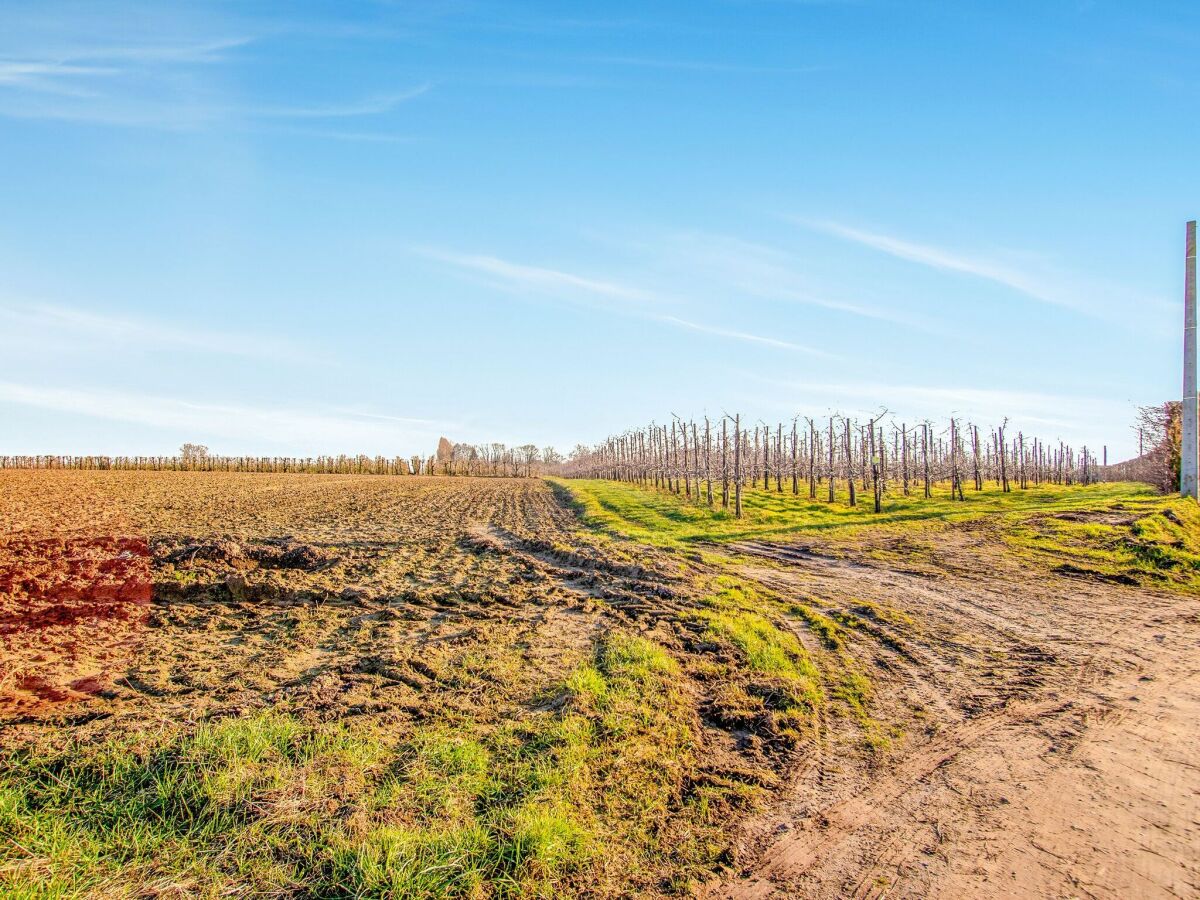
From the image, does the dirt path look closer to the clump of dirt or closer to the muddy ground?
the muddy ground

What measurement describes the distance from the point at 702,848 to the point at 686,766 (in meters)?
1.23

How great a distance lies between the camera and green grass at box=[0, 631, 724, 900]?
4434 millimetres

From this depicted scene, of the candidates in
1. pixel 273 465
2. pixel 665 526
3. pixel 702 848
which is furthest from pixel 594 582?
pixel 273 465

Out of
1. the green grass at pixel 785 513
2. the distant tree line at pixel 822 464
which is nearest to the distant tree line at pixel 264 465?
the distant tree line at pixel 822 464

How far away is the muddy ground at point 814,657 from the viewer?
5.08m

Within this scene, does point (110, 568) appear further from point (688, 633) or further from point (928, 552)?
point (928, 552)

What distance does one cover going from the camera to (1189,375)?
84.3 ft

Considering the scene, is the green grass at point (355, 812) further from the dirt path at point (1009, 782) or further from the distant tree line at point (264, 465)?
the distant tree line at point (264, 465)

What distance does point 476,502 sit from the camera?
129ft

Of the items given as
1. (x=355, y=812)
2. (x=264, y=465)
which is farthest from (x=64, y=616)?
(x=264, y=465)

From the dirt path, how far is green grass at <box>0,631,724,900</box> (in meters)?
0.97

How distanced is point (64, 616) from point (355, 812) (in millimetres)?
9491

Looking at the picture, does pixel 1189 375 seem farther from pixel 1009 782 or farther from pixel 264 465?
pixel 264 465

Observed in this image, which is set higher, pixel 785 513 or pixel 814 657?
pixel 785 513
